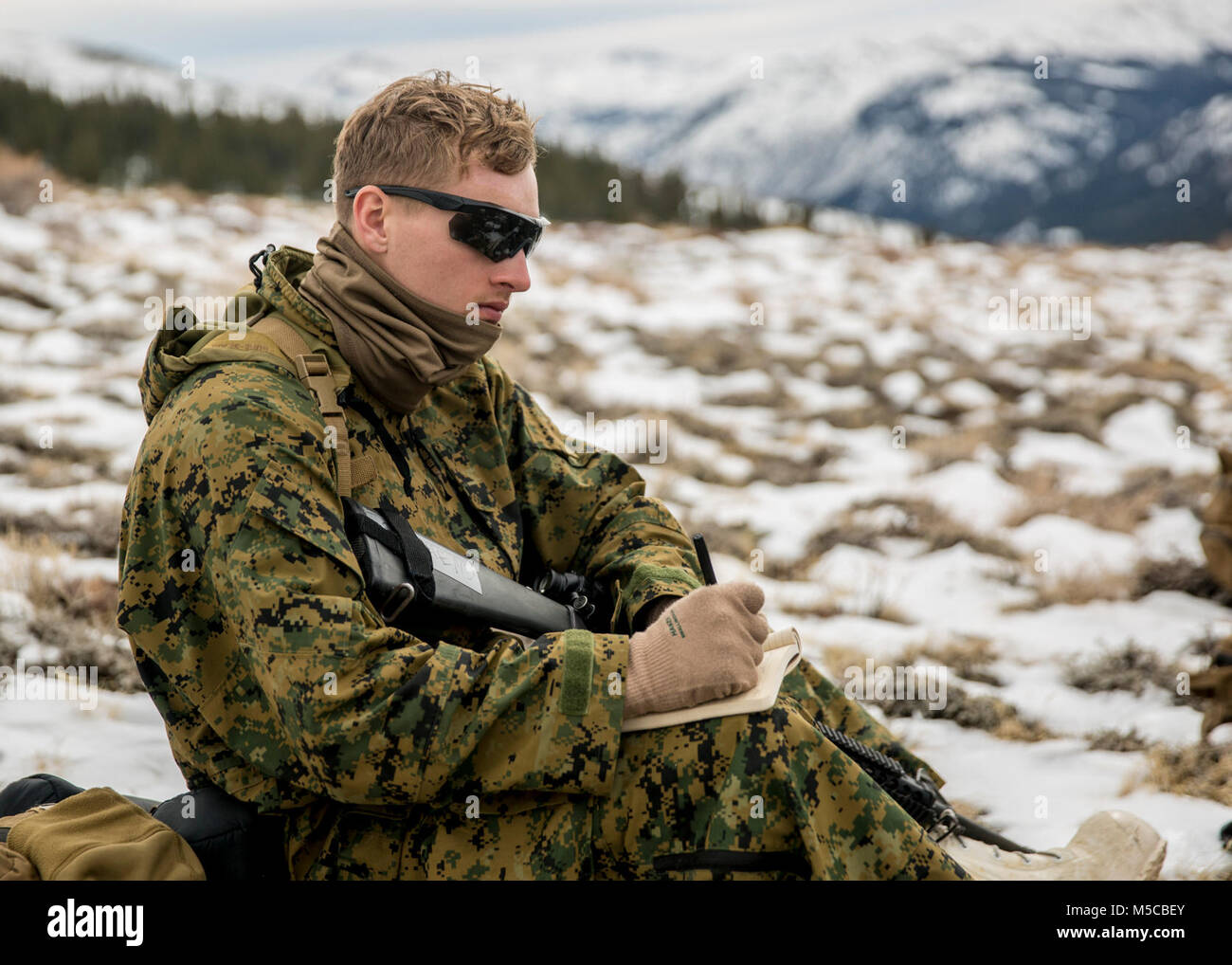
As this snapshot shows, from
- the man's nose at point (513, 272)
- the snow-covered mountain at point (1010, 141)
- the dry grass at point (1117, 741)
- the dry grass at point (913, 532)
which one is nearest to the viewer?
the man's nose at point (513, 272)

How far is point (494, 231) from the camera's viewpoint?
2.40m

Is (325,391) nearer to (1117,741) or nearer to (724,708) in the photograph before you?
(724,708)

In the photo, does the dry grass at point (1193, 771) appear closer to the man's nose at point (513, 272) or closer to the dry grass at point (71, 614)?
the man's nose at point (513, 272)

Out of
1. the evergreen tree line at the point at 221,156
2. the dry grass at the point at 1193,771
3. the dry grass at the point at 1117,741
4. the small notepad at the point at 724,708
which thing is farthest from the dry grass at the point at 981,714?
the evergreen tree line at the point at 221,156

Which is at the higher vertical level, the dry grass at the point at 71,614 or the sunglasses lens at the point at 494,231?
the sunglasses lens at the point at 494,231

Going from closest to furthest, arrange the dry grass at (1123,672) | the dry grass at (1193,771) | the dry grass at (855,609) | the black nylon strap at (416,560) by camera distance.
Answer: the black nylon strap at (416,560) → the dry grass at (1193,771) → the dry grass at (1123,672) → the dry grass at (855,609)

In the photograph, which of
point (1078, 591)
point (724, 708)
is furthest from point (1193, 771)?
point (724, 708)

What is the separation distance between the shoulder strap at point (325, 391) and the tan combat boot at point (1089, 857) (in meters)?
1.65

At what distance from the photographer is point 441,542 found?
8.13 ft

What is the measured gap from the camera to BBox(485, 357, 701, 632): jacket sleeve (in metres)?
2.93

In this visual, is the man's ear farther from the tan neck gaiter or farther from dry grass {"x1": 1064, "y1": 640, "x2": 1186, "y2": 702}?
dry grass {"x1": 1064, "y1": 640, "x2": 1186, "y2": 702}

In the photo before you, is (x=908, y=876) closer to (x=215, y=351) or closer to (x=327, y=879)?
(x=327, y=879)

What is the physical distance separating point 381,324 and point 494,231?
32cm

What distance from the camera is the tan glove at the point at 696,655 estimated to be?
2.00 metres
